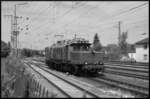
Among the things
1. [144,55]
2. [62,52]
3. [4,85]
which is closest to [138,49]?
[144,55]

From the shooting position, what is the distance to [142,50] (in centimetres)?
7994

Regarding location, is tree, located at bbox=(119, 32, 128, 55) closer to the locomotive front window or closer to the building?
the building

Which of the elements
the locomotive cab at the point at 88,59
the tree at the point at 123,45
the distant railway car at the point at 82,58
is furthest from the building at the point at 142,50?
the locomotive cab at the point at 88,59

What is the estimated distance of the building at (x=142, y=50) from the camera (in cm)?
7781

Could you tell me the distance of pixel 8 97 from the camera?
10.3 m

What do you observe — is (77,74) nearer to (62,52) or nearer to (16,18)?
(62,52)

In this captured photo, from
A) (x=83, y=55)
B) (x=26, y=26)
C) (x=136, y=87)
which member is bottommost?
(x=136, y=87)

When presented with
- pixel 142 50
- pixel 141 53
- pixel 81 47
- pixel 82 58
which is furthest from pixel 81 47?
pixel 141 53

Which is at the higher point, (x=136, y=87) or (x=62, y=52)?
(x=62, y=52)

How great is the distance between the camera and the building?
77.8 m

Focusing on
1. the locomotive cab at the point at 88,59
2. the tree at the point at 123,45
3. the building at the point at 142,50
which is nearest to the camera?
the locomotive cab at the point at 88,59

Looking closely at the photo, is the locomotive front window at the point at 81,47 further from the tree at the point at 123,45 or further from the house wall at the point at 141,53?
the tree at the point at 123,45

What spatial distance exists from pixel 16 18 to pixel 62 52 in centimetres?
1574

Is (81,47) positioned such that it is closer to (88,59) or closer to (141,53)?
(88,59)
